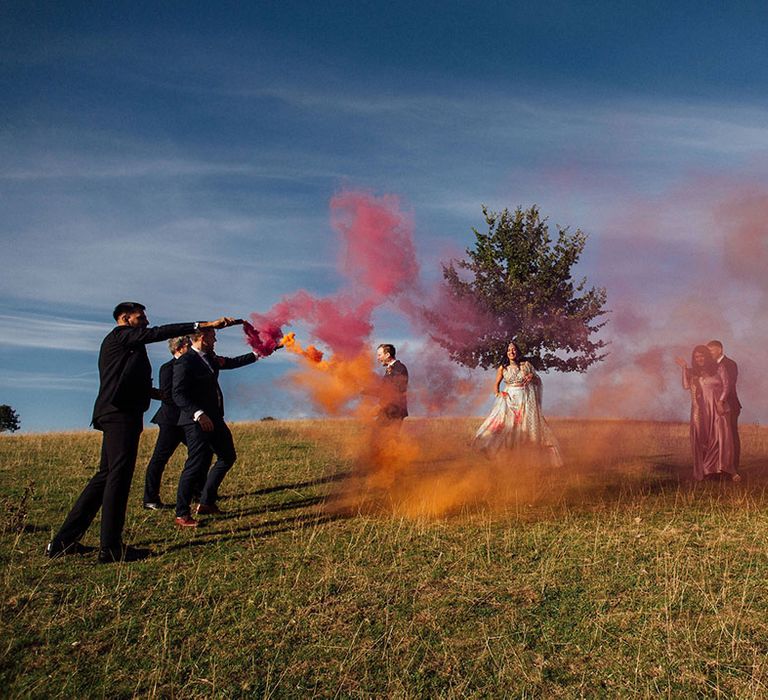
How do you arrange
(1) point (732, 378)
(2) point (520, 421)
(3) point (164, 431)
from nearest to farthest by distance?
(3) point (164, 431), (1) point (732, 378), (2) point (520, 421)

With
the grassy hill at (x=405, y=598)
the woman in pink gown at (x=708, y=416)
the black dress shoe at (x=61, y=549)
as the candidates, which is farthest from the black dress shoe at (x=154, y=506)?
the woman in pink gown at (x=708, y=416)

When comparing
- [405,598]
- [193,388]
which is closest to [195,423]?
[193,388]

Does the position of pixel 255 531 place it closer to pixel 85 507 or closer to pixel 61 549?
pixel 85 507

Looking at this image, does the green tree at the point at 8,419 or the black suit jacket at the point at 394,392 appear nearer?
the black suit jacket at the point at 394,392

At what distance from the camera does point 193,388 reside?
952cm

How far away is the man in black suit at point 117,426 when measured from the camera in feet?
24.8

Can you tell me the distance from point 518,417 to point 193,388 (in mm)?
8172

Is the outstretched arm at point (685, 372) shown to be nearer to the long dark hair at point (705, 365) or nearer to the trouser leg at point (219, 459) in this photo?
the long dark hair at point (705, 365)

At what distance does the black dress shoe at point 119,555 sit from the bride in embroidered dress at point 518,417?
30.3ft

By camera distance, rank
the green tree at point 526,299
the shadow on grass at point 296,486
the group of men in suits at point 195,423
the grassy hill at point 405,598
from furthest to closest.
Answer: the green tree at point 526,299
the shadow on grass at point 296,486
the group of men in suits at point 195,423
the grassy hill at point 405,598

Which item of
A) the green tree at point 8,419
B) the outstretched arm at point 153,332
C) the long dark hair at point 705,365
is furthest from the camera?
the green tree at point 8,419

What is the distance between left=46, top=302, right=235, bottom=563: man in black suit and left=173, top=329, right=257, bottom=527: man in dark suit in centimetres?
147

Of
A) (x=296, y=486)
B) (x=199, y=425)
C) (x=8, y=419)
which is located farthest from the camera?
(x=8, y=419)

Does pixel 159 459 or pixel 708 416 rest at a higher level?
pixel 708 416
